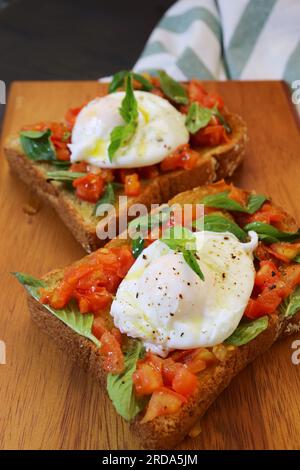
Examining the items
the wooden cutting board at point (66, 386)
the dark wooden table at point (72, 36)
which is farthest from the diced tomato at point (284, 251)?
the dark wooden table at point (72, 36)

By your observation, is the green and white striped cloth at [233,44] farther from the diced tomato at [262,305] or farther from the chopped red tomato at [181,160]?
the diced tomato at [262,305]

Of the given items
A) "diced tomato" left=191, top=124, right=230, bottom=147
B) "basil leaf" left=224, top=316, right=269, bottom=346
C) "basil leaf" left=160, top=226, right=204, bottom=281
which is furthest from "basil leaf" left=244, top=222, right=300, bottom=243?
"diced tomato" left=191, top=124, right=230, bottom=147

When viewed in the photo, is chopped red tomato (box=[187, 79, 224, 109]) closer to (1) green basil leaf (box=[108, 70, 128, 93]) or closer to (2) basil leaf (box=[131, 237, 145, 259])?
(1) green basil leaf (box=[108, 70, 128, 93])

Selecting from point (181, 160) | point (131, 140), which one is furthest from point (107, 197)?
point (181, 160)

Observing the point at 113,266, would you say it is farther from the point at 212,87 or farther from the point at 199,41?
the point at 199,41

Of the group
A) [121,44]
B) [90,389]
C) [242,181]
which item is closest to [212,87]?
[242,181]
